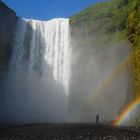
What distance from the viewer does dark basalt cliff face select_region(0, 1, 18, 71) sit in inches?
2594

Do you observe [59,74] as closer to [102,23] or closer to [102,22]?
[102,23]

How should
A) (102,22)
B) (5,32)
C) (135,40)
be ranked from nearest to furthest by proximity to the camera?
(135,40), (5,32), (102,22)

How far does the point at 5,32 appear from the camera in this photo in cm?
6694

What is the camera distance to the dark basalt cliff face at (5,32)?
2594 inches

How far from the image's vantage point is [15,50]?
224 feet

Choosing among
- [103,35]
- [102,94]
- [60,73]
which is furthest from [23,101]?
[103,35]

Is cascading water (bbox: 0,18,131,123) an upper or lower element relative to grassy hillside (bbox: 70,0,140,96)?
lower

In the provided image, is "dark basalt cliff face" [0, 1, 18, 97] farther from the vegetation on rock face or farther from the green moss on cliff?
the green moss on cliff

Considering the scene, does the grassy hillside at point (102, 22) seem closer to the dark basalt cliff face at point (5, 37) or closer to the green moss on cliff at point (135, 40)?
the green moss on cliff at point (135, 40)

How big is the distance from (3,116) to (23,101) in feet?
19.6

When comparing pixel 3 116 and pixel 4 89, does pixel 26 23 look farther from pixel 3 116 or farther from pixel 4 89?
pixel 3 116

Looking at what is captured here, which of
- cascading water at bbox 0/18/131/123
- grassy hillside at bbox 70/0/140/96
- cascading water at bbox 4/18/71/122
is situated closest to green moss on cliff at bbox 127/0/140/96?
grassy hillside at bbox 70/0/140/96

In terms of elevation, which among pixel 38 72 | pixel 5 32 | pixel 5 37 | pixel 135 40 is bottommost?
pixel 38 72

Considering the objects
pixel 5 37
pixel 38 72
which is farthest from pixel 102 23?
pixel 5 37
